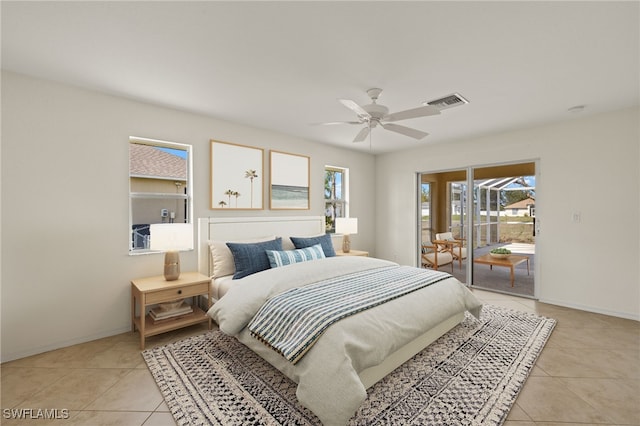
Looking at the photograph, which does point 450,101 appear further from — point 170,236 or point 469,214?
point 170,236

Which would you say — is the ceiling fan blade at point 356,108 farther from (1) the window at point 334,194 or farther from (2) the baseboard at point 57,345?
(2) the baseboard at point 57,345

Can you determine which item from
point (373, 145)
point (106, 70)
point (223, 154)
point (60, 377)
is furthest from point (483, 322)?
point (106, 70)

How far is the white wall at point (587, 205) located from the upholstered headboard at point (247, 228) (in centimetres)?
294

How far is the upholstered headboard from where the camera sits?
3.51m

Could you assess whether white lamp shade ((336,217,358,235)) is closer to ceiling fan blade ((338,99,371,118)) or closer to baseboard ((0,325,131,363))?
ceiling fan blade ((338,99,371,118))

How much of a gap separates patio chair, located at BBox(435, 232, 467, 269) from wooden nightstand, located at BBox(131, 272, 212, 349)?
4031 millimetres

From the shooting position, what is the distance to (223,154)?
371 centimetres

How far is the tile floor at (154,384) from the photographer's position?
1.79 metres

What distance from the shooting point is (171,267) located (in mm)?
2918

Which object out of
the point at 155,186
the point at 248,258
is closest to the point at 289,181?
the point at 248,258

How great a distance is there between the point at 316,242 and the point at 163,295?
200 centimetres

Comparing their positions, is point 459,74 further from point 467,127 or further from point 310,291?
point 310,291

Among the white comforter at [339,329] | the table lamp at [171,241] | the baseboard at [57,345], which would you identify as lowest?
the baseboard at [57,345]

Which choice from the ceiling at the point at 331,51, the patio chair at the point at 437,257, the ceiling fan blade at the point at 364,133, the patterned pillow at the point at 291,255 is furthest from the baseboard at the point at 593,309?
the ceiling fan blade at the point at 364,133
